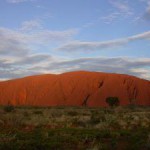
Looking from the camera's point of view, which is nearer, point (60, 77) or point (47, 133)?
point (47, 133)

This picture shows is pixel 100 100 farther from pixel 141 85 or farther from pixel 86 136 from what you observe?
pixel 86 136

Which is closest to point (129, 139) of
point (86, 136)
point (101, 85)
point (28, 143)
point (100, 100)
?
point (86, 136)

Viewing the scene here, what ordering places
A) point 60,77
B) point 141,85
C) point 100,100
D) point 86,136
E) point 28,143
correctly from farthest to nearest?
1. point 60,77
2. point 141,85
3. point 100,100
4. point 86,136
5. point 28,143

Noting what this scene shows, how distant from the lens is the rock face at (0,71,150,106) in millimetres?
80875

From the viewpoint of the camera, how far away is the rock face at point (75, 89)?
80875mm

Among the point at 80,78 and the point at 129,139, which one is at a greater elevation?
the point at 80,78

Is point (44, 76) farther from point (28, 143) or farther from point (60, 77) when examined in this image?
point (28, 143)

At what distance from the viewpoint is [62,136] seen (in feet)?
50.6

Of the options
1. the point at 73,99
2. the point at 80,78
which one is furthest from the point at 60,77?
the point at 73,99

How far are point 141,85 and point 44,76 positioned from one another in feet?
77.4

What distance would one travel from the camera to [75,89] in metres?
85.8

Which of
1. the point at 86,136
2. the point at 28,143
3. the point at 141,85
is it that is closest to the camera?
the point at 28,143

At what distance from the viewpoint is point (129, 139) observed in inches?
611

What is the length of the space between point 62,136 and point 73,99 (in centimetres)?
6699
